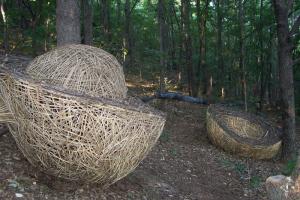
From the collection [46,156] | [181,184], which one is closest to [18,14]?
[181,184]

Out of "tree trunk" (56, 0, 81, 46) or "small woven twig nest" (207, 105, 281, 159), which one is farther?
"small woven twig nest" (207, 105, 281, 159)

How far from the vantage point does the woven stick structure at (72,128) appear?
4.19 meters

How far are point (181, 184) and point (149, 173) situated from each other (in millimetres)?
513

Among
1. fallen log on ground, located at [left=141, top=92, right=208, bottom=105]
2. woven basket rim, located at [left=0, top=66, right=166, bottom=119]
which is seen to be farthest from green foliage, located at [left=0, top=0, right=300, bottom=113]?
woven basket rim, located at [left=0, top=66, right=166, bottom=119]

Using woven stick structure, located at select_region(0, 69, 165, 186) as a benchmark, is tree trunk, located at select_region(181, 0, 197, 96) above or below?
above

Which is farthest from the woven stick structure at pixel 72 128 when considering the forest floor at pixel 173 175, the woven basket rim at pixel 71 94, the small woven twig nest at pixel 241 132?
the small woven twig nest at pixel 241 132

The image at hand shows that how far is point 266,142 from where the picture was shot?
9.61 meters

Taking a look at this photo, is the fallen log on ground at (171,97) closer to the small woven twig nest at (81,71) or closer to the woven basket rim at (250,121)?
the woven basket rim at (250,121)

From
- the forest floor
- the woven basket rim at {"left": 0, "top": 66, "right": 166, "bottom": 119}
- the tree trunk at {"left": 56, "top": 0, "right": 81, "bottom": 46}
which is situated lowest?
the forest floor

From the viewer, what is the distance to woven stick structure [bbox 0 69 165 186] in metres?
4.19

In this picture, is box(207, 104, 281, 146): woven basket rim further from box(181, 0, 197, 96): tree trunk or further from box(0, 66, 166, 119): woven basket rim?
box(0, 66, 166, 119): woven basket rim

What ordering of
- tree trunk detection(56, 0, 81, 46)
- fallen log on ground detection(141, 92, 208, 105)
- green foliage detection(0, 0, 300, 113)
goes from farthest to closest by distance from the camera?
green foliage detection(0, 0, 300, 113), fallen log on ground detection(141, 92, 208, 105), tree trunk detection(56, 0, 81, 46)

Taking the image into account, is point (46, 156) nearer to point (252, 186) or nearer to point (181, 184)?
point (181, 184)

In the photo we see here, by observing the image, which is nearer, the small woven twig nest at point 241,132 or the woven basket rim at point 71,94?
the woven basket rim at point 71,94
